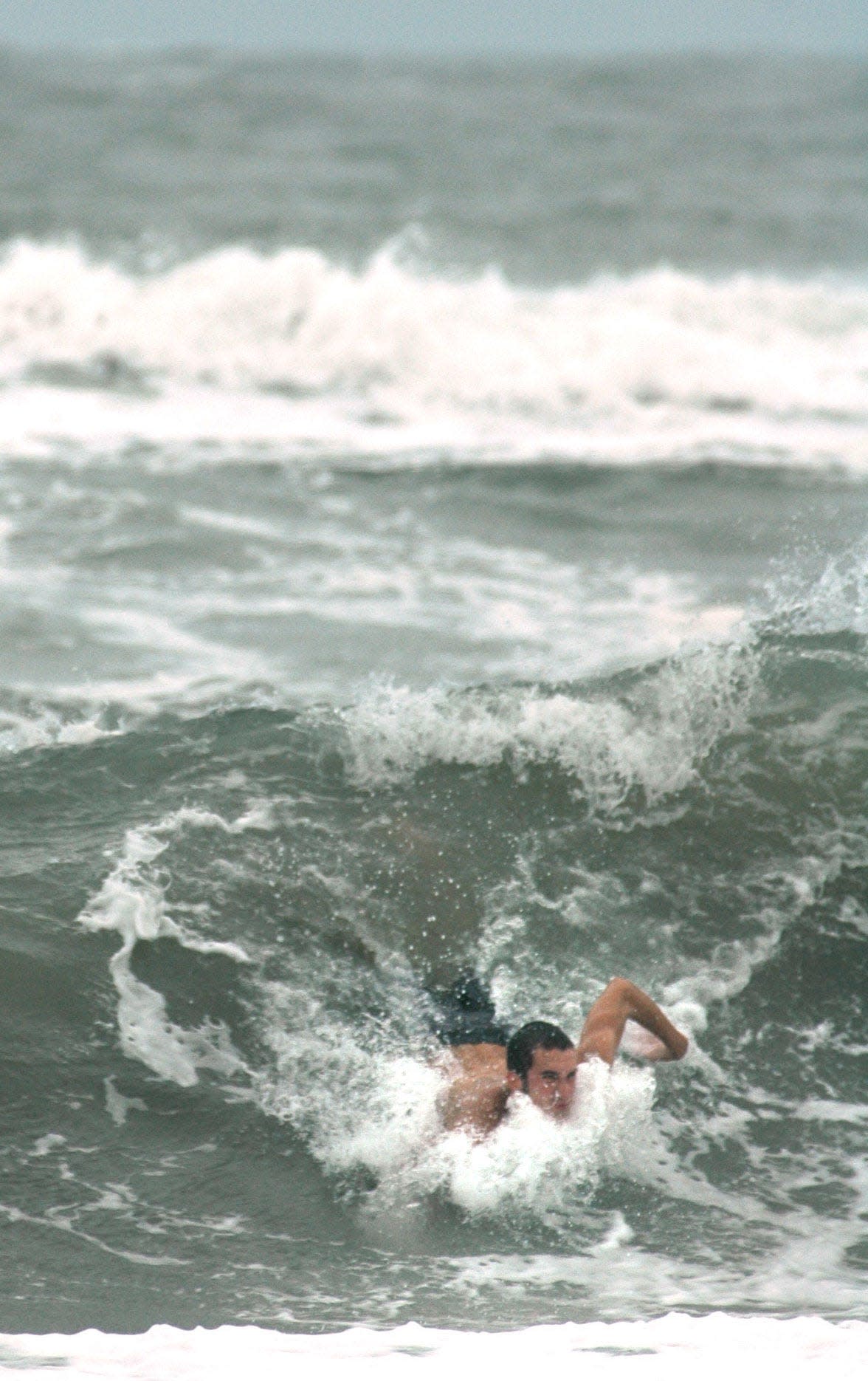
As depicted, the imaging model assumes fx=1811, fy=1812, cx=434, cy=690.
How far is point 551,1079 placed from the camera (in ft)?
19.2

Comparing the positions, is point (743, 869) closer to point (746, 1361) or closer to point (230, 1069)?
point (230, 1069)

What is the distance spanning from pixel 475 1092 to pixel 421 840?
1.89 metres

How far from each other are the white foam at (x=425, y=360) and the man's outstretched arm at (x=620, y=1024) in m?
10.3

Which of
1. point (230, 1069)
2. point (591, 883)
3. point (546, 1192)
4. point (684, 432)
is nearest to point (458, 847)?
point (591, 883)

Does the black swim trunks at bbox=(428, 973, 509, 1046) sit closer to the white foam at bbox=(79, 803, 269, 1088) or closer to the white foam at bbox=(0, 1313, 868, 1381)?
the white foam at bbox=(79, 803, 269, 1088)

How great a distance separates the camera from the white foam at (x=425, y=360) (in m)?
16.9

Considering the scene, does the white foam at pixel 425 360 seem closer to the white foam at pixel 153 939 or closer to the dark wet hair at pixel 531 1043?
the white foam at pixel 153 939

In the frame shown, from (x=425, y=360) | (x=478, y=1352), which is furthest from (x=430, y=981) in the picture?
(x=425, y=360)

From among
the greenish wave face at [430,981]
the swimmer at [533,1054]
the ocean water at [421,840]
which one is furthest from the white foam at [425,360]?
the swimmer at [533,1054]

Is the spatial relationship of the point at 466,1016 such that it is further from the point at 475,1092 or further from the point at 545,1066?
the point at 545,1066

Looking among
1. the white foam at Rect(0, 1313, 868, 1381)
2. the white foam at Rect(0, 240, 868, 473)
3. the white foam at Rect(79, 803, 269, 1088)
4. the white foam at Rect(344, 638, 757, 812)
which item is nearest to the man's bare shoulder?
the white foam at Rect(79, 803, 269, 1088)

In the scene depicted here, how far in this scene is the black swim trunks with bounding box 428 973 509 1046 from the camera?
638 cm

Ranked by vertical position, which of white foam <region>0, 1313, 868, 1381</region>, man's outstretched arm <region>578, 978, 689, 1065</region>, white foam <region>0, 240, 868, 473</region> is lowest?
white foam <region>0, 1313, 868, 1381</region>

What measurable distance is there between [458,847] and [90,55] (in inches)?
1479
